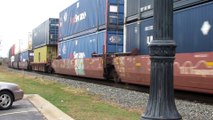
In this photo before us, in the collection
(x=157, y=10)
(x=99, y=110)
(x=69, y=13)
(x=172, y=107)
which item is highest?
(x=69, y=13)

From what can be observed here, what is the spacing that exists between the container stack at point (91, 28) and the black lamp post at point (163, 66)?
763 inches

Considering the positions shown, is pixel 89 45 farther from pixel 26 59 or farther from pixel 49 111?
pixel 26 59

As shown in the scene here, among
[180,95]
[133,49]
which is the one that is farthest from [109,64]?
[180,95]

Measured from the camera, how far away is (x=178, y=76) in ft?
49.2

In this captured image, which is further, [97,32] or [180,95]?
[97,32]

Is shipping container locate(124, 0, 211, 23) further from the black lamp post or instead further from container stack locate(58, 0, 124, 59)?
the black lamp post

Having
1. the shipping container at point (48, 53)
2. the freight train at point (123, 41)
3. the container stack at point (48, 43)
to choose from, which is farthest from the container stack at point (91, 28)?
the shipping container at point (48, 53)

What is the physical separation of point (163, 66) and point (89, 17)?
953 inches

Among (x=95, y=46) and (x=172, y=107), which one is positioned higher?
(x=95, y=46)

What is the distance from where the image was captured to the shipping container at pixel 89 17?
23688mm

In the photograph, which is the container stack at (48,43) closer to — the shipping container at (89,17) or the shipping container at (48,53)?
the shipping container at (48,53)

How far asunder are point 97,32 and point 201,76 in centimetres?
1283

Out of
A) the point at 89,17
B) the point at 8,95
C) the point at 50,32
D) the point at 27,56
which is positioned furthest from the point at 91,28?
the point at 27,56

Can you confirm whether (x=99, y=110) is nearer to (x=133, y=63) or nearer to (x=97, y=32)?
(x=133, y=63)
